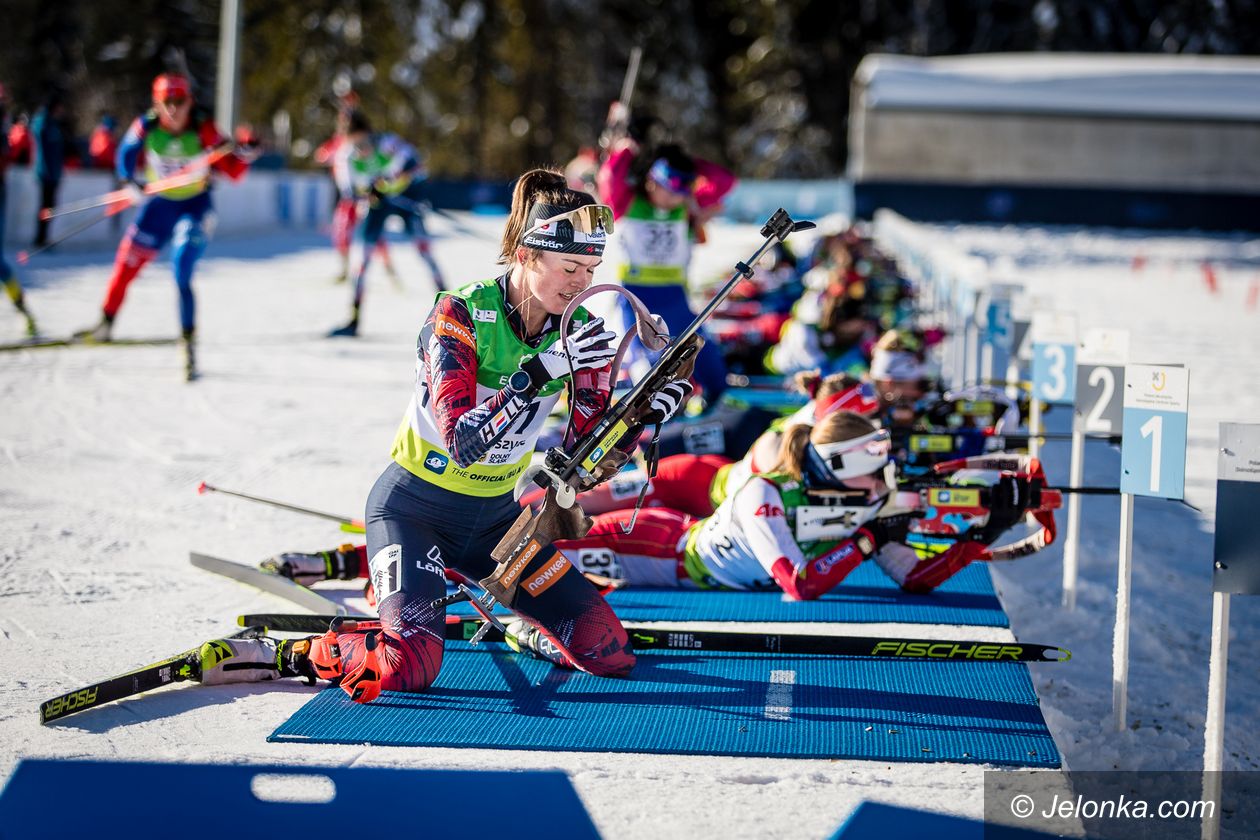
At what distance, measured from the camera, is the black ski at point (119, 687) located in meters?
3.94

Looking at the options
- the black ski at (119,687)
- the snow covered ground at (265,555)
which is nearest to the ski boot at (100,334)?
the snow covered ground at (265,555)

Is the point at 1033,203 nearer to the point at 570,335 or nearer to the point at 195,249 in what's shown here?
the point at 195,249

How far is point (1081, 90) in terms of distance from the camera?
34.7 m

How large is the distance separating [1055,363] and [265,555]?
3.59 metres

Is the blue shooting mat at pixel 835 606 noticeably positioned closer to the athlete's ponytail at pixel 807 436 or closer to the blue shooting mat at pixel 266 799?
the athlete's ponytail at pixel 807 436

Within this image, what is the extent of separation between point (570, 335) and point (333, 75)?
44426mm

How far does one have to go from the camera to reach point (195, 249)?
9773mm

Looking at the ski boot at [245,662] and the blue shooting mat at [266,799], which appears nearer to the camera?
the blue shooting mat at [266,799]

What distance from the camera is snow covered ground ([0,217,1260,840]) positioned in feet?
12.2

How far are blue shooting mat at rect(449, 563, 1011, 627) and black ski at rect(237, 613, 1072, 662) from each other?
0.41 meters

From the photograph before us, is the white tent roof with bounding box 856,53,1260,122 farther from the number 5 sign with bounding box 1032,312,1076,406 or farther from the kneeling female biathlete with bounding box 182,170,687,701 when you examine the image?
the kneeling female biathlete with bounding box 182,170,687,701

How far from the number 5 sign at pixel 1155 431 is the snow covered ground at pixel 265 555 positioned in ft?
2.71

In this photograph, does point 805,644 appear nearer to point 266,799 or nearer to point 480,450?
point 480,450

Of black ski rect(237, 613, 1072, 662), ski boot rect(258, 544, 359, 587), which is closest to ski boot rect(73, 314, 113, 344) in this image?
ski boot rect(258, 544, 359, 587)
